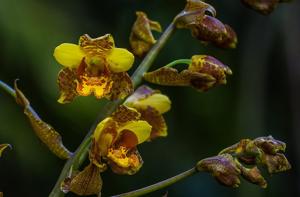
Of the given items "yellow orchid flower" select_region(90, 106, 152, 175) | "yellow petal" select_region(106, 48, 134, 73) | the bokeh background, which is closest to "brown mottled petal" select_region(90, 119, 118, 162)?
"yellow orchid flower" select_region(90, 106, 152, 175)

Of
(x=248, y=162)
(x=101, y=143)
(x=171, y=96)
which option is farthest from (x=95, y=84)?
(x=171, y=96)

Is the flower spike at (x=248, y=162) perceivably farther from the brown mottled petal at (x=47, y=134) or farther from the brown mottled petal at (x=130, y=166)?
the brown mottled petal at (x=47, y=134)

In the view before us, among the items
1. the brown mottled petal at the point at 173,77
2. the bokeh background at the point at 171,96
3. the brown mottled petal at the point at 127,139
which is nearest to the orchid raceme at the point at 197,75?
the brown mottled petal at the point at 173,77

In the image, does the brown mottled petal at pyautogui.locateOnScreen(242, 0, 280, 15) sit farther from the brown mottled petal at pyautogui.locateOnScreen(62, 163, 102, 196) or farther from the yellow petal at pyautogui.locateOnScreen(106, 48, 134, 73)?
the brown mottled petal at pyautogui.locateOnScreen(62, 163, 102, 196)

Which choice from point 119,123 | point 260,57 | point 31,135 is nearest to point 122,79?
point 119,123

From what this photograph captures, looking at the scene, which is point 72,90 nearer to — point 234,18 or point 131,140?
point 131,140

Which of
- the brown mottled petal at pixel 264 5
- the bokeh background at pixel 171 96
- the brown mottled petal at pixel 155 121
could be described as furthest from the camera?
the bokeh background at pixel 171 96

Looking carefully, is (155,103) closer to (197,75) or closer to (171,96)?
(197,75)
